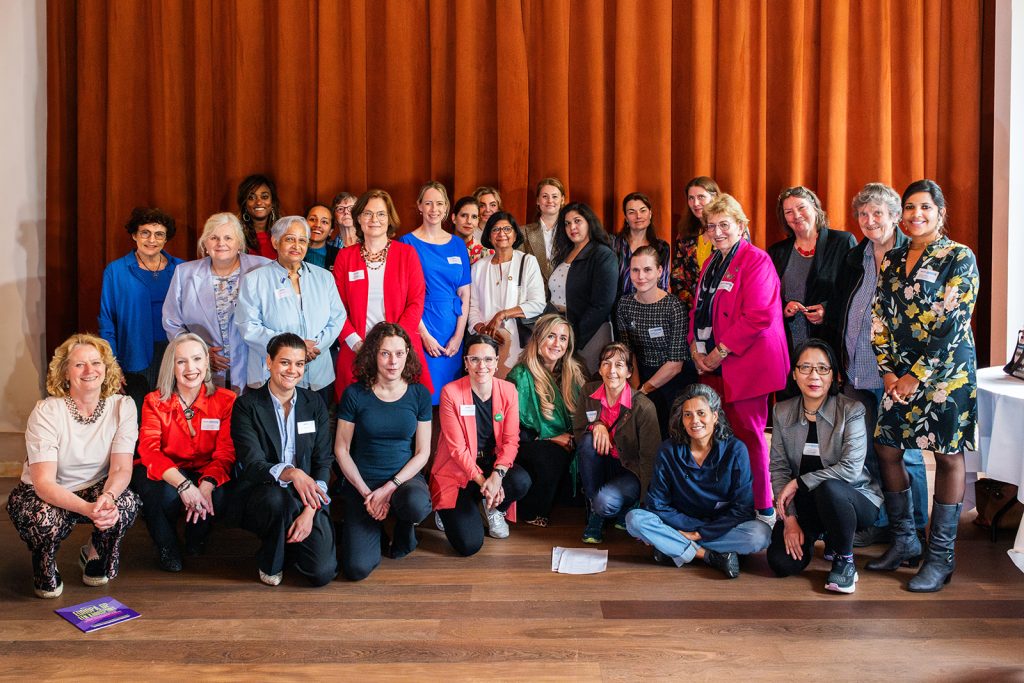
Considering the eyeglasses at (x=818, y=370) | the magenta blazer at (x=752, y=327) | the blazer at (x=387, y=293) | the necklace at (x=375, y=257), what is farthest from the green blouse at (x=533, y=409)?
the eyeglasses at (x=818, y=370)

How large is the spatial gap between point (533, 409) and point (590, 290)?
669mm

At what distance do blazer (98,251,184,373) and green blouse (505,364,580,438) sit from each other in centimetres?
184

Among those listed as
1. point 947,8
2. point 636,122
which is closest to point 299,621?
point 636,122

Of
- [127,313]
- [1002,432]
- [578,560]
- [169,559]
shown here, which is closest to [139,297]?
[127,313]

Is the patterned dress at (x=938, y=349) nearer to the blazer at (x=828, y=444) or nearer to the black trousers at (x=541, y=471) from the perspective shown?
the blazer at (x=828, y=444)

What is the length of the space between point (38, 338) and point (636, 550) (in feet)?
12.4

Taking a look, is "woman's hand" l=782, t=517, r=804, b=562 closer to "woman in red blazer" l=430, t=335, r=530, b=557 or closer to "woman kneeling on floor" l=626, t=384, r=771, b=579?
"woman kneeling on floor" l=626, t=384, r=771, b=579

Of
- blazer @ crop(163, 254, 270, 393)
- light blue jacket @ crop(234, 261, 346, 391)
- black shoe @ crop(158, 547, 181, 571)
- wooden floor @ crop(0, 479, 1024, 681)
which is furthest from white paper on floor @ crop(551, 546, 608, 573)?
blazer @ crop(163, 254, 270, 393)

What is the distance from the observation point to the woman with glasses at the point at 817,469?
2980 millimetres

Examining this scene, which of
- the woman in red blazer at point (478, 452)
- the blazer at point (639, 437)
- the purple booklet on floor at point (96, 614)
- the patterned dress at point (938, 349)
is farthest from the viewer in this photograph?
the blazer at point (639, 437)

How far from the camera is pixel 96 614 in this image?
2.65 m

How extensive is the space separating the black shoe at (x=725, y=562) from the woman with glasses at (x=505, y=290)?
1.37 metres

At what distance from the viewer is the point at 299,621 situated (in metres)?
2.64

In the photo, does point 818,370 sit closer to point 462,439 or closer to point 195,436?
point 462,439
